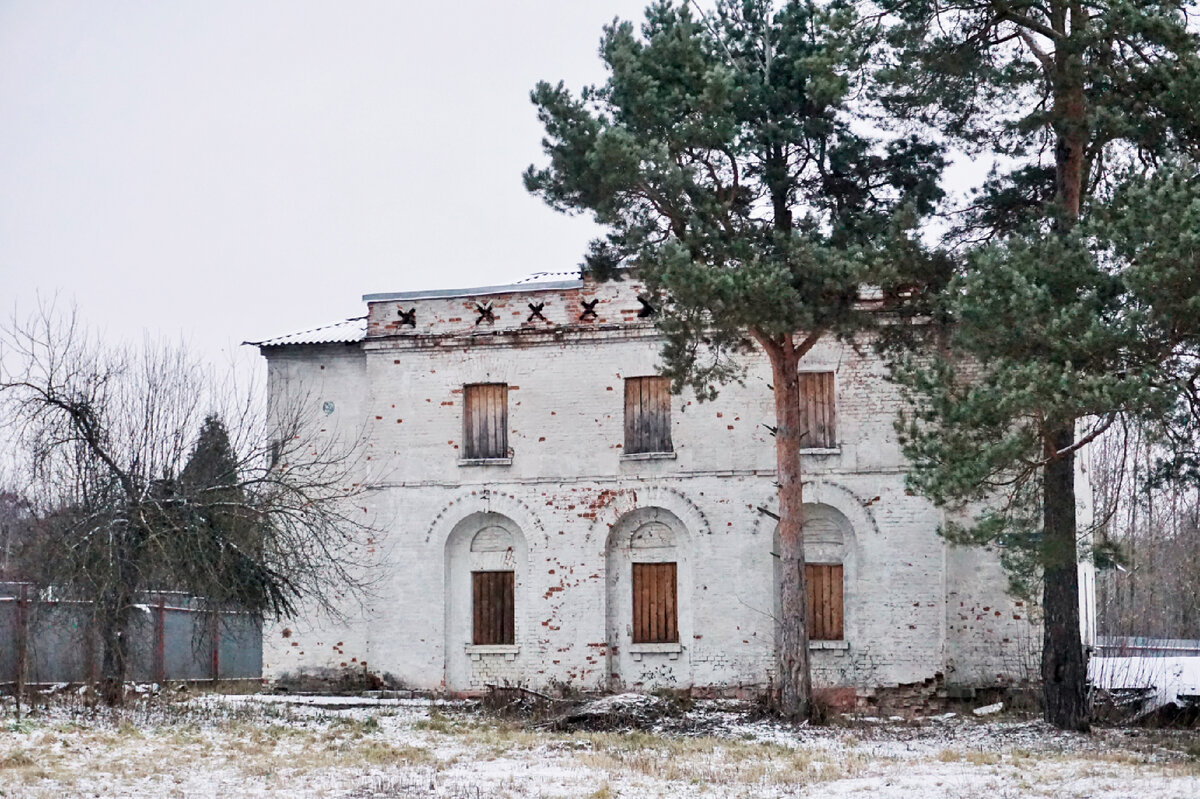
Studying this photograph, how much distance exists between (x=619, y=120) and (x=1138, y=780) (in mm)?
10543

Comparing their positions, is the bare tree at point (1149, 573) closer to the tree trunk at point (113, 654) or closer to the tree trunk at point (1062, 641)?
the tree trunk at point (1062, 641)

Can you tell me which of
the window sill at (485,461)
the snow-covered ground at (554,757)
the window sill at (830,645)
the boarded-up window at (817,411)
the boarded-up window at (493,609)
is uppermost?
the boarded-up window at (817,411)

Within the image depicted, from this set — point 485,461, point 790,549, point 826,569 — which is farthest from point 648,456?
point 790,549

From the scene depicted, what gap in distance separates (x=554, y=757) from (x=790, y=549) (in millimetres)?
5628

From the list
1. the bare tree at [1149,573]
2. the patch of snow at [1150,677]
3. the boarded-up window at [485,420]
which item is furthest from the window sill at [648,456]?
the bare tree at [1149,573]

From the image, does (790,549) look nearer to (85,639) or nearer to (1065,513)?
(1065,513)

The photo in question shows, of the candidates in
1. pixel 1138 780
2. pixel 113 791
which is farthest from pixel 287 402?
pixel 1138 780

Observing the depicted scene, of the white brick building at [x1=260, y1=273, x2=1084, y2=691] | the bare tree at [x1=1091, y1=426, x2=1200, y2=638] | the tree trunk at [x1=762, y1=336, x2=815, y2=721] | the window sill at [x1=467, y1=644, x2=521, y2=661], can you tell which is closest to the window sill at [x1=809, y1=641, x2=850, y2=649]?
the white brick building at [x1=260, y1=273, x2=1084, y2=691]

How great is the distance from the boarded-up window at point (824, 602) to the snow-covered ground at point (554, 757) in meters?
3.10

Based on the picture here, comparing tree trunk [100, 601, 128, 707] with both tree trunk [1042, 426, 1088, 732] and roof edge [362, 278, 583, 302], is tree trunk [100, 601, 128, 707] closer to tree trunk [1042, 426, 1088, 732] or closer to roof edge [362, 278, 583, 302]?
roof edge [362, 278, 583, 302]

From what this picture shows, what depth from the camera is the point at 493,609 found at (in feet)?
81.6

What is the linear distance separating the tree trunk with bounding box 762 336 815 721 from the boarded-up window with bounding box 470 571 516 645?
6.51 m

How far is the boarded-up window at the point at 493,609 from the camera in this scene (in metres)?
24.8

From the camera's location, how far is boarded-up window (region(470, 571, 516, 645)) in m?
24.8
